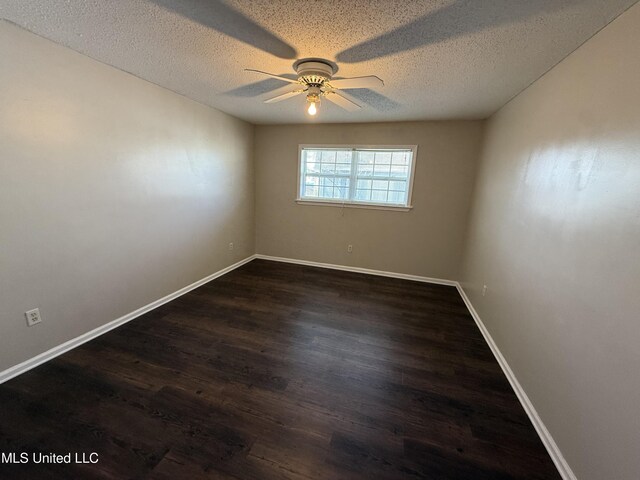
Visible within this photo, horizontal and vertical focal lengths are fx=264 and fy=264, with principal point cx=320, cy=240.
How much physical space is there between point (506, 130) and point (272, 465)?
11.0 feet

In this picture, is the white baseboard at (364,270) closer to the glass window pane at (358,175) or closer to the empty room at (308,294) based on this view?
the empty room at (308,294)

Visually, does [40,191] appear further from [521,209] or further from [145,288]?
[521,209]

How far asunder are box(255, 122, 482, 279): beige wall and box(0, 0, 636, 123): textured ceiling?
120cm

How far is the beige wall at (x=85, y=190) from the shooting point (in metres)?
1.75

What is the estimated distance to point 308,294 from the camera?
3418 millimetres

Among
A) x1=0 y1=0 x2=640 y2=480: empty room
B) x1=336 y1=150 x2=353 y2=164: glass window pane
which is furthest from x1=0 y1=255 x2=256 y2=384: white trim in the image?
x1=336 y1=150 x2=353 y2=164: glass window pane

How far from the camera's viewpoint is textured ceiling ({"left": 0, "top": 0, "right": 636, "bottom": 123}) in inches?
52.6

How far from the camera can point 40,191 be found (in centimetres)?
186

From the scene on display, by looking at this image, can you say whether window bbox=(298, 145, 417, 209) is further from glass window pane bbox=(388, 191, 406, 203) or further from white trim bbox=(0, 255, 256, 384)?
white trim bbox=(0, 255, 256, 384)

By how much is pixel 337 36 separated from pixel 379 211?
8.99 ft

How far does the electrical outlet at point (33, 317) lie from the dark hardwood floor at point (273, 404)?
335 millimetres

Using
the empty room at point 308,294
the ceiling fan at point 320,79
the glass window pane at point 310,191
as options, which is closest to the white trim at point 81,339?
the empty room at point 308,294

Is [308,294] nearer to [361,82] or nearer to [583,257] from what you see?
[361,82]

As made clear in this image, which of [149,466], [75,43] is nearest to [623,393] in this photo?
[149,466]
